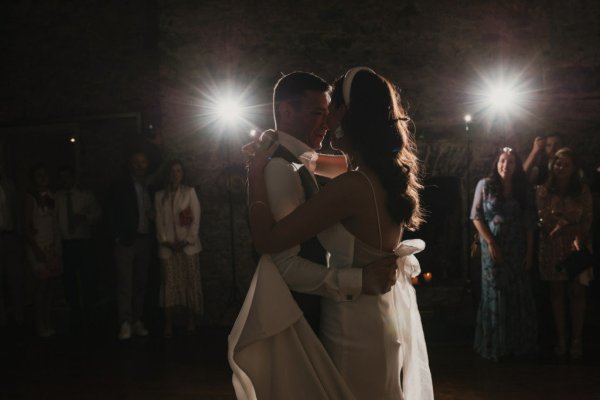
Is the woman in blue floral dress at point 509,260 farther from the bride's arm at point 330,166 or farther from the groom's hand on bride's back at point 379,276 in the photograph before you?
the groom's hand on bride's back at point 379,276

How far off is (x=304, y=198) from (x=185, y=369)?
3.14 metres

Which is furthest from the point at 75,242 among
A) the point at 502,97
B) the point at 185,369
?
the point at 502,97

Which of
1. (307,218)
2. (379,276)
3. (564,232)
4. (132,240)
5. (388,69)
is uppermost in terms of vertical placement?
(388,69)

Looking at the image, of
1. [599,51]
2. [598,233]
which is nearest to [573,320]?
[598,233]

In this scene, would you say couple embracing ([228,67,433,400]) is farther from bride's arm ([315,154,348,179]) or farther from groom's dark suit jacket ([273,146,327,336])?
bride's arm ([315,154,348,179])

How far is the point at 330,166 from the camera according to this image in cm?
264

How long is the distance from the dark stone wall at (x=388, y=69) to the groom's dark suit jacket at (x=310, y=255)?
4.20m

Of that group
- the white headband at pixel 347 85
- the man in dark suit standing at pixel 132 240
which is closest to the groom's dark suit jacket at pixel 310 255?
the white headband at pixel 347 85

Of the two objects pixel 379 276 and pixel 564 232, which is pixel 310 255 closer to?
pixel 379 276

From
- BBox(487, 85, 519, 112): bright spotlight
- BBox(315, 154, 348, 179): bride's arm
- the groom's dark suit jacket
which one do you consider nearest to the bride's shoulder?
the groom's dark suit jacket

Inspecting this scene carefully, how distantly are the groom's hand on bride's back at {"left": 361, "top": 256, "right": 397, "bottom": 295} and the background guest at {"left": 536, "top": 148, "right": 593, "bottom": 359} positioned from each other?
3389mm

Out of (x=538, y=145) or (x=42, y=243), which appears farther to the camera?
(x=42, y=243)

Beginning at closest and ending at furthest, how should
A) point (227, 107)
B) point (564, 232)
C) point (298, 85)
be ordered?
point (298, 85), point (564, 232), point (227, 107)

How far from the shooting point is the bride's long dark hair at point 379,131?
1870mm
